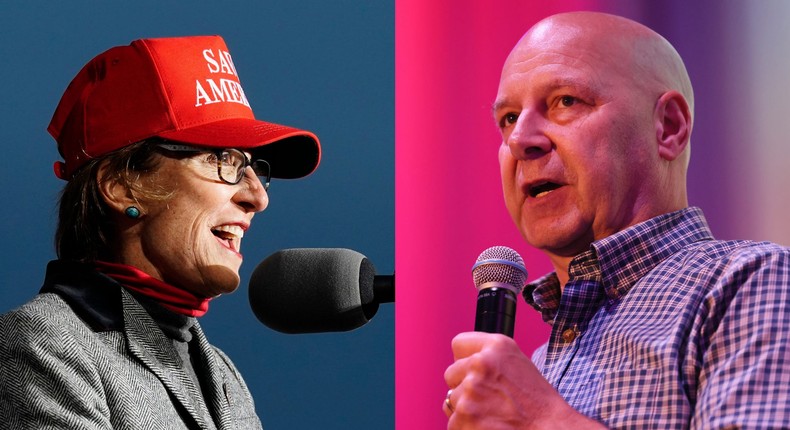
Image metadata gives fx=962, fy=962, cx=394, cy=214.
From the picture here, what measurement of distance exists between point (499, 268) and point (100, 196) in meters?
0.87

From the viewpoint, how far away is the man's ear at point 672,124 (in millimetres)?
1081

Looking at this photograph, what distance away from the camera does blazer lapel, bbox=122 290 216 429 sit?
151 centimetres

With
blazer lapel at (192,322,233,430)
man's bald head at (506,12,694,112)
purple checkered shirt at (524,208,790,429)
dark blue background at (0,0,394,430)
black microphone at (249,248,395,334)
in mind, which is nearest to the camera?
purple checkered shirt at (524,208,790,429)

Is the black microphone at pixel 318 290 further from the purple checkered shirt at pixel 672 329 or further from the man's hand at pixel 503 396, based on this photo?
the man's hand at pixel 503 396

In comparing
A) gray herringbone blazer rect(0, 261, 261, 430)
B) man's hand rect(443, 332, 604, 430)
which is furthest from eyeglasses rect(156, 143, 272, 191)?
man's hand rect(443, 332, 604, 430)

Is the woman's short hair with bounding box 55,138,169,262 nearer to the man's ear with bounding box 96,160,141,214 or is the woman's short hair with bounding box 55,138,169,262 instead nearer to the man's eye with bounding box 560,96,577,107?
the man's ear with bounding box 96,160,141,214

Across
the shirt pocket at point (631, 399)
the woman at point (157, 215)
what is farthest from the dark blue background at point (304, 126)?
the shirt pocket at point (631, 399)

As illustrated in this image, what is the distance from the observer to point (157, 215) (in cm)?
162

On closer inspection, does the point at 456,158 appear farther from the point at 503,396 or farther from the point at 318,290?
the point at 318,290

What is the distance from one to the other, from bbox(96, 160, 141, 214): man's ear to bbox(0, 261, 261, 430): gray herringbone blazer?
13cm

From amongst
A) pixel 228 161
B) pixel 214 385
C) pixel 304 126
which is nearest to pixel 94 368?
pixel 214 385

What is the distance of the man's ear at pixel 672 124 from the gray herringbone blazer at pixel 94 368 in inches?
32.8

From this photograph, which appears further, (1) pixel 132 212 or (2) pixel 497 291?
(1) pixel 132 212

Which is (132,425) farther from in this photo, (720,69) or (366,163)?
(366,163)
